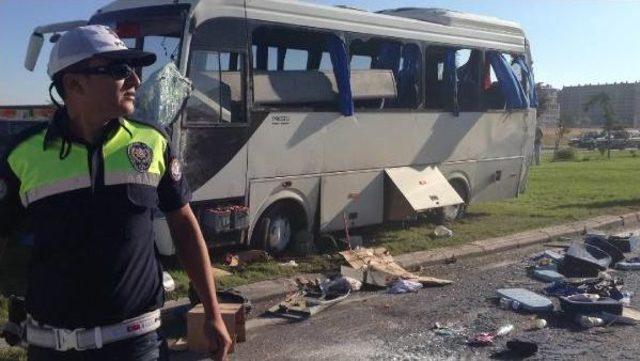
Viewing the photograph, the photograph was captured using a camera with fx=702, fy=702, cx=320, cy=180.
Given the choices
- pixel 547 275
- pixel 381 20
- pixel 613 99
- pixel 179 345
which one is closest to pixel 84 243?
pixel 179 345

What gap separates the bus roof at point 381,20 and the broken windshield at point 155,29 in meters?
0.12

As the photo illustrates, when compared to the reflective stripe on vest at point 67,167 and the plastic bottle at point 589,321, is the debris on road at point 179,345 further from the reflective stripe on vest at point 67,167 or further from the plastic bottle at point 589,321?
the plastic bottle at point 589,321

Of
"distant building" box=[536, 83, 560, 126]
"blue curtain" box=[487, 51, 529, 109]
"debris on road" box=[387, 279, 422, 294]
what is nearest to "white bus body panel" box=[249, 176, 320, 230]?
"debris on road" box=[387, 279, 422, 294]

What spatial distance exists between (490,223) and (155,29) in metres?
6.48

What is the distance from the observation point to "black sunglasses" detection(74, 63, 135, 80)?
2402 millimetres

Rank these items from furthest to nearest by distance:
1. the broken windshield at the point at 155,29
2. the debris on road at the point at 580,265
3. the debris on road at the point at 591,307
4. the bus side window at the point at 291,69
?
1. the bus side window at the point at 291,69
2. the debris on road at the point at 580,265
3. the broken windshield at the point at 155,29
4. the debris on road at the point at 591,307

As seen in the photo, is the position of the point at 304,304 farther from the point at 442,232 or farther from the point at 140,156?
the point at 140,156

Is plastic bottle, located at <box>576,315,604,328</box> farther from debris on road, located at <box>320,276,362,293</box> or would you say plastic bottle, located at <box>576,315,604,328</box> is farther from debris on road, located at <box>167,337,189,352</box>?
debris on road, located at <box>167,337,189,352</box>

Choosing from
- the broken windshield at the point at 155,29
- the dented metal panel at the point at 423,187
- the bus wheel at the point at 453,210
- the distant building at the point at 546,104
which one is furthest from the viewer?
the distant building at the point at 546,104

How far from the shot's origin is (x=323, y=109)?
9273 millimetres

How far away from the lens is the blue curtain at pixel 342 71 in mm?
9383

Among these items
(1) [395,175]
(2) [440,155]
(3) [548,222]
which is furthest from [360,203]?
(3) [548,222]

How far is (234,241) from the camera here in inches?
322

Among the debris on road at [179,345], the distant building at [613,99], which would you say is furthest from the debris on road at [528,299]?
the distant building at [613,99]
